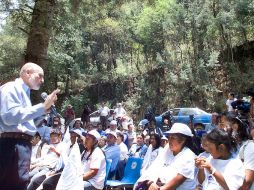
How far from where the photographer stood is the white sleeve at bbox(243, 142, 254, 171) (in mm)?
3545

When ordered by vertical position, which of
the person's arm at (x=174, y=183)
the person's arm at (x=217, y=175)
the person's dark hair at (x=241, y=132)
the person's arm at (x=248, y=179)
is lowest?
the person's arm at (x=174, y=183)

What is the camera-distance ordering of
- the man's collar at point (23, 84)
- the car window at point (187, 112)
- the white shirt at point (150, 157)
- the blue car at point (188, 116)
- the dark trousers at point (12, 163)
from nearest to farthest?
the dark trousers at point (12, 163)
the man's collar at point (23, 84)
the white shirt at point (150, 157)
the blue car at point (188, 116)
the car window at point (187, 112)

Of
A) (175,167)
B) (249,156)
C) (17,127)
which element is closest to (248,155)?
(249,156)

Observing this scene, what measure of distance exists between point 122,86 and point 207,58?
734 centimetres

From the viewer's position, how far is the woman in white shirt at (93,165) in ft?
17.9

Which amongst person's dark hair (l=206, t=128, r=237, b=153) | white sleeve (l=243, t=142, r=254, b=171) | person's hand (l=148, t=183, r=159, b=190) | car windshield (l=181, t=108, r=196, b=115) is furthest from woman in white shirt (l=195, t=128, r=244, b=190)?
car windshield (l=181, t=108, r=196, b=115)

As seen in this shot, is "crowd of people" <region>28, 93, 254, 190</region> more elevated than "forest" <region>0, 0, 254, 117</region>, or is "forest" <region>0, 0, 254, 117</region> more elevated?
"forest" <region>0, 0, 254, 117</region>

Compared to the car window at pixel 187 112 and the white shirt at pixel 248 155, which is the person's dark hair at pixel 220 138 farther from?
the car window at pixel 187 112

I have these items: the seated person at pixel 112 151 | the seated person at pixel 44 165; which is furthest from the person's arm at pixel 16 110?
the seated person at pixel 112 151

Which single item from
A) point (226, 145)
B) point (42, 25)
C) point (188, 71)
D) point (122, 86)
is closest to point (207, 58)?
point (188, 71)

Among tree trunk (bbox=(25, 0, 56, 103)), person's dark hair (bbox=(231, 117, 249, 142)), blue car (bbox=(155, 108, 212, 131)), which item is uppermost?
tree trunk (bbox=(25, 0, 56, 103))

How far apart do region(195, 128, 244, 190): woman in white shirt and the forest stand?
1571cm

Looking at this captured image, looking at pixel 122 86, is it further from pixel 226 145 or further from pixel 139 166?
pixel 226 145

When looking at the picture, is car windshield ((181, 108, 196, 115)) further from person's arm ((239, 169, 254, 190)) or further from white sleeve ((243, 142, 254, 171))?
person's arm ((239, 169, 254, 190))
